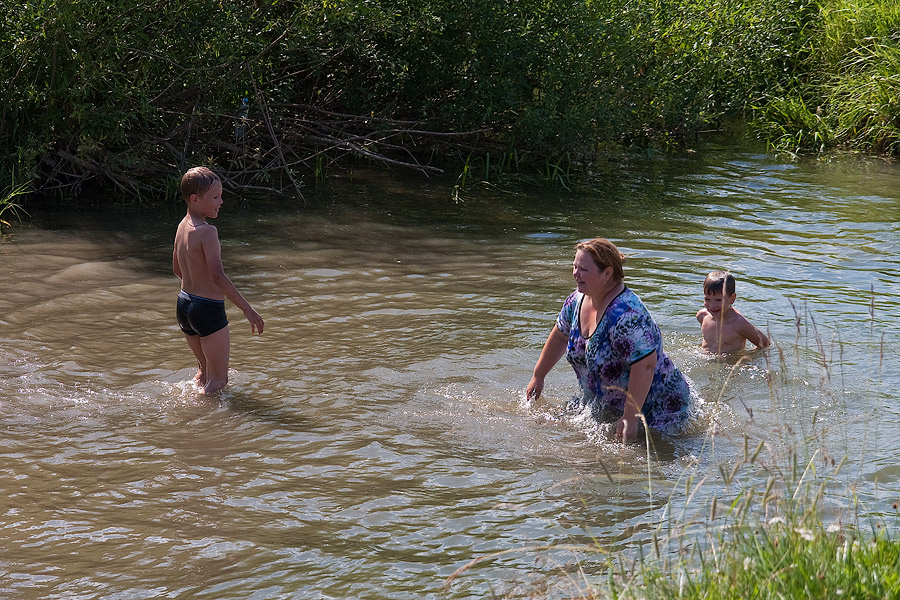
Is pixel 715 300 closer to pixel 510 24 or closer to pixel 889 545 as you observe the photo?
pixel 889 545

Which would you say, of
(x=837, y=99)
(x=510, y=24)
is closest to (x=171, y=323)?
(x=510, y=24)

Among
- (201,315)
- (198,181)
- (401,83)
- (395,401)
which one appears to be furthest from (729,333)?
(401,83)

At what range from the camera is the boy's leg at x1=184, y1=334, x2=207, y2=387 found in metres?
6.90

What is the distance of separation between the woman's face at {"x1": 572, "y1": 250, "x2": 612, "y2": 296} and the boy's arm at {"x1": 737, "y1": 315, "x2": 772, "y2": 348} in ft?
8.03

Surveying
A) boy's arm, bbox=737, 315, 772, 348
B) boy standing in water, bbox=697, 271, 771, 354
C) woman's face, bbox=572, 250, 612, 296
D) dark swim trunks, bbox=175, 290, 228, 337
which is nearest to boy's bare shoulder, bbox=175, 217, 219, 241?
dark swim trunks, bbox=175, 290, 228, 337

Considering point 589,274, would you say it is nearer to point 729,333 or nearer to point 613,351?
point 613,351

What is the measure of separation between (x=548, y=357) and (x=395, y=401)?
1176 mm

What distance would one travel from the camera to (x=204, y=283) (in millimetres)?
6766

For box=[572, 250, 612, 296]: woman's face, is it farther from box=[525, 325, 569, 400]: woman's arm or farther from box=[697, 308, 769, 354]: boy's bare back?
box=[697, 308, 769, 354]: boy's bare back

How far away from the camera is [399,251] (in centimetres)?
1081

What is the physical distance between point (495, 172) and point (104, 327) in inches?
308

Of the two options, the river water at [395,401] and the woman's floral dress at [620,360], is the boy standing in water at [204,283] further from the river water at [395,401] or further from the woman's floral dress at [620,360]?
the woman's floral dress at [620,360]

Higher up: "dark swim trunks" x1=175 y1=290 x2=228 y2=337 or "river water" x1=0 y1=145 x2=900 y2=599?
"dark swim trunks" x1=175 y1=290 x2=228 y2=337

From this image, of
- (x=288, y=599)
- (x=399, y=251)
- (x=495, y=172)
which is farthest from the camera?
(x=495, y=172)
